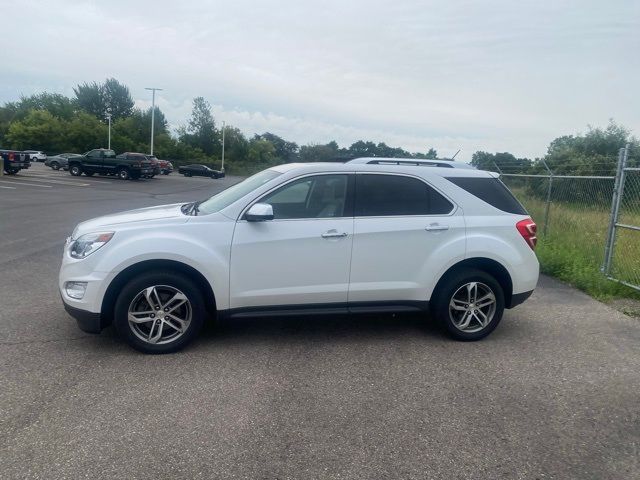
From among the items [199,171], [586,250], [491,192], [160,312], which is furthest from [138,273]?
[199,171]

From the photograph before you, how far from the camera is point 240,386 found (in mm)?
4180

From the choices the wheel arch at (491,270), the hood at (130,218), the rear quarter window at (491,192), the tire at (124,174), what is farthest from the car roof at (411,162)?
the tire at (124,174)

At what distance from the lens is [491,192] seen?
18.1 feet

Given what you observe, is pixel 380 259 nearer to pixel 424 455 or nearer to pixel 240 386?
pixel 240 386

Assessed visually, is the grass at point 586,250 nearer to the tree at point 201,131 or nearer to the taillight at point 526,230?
the taillight at point 526,230

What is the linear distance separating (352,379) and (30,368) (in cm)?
260

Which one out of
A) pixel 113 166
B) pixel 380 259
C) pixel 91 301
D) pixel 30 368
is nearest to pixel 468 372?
pixel 380 259

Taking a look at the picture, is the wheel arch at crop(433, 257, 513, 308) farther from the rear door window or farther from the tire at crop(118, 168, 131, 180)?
the tire at crop(118, 168, 131, 180)

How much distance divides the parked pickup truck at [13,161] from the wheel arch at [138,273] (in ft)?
104

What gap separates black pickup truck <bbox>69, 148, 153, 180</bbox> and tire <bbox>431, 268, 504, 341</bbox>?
116 feet

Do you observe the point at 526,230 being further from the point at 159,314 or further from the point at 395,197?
the point at 159,314

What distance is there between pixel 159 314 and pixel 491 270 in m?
3.22

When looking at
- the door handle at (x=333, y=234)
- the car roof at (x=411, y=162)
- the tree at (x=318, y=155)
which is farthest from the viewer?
the tree at (x=318, y=155)

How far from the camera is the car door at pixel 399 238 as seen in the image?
199 inches
